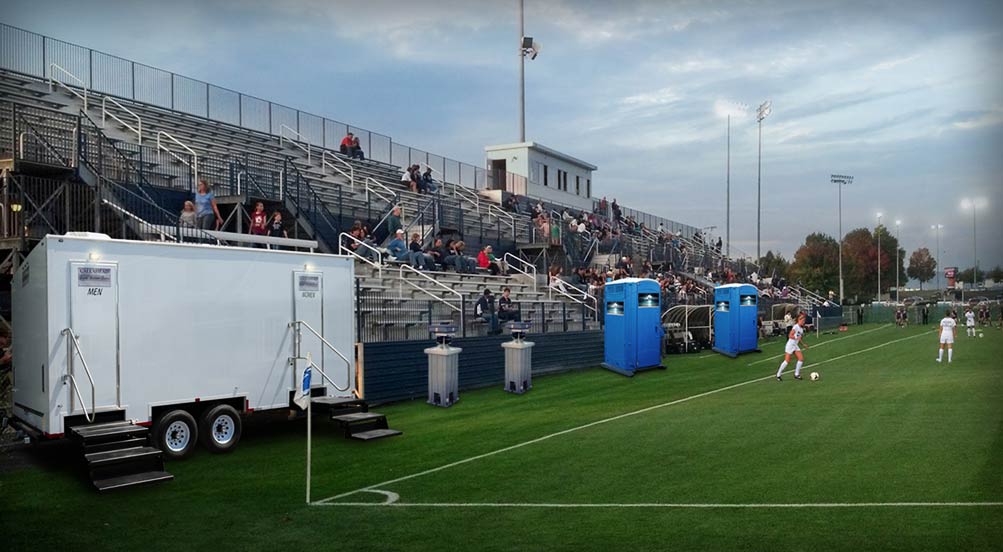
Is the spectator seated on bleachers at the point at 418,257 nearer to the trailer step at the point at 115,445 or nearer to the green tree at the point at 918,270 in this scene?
the trailer step at the point at 115,445

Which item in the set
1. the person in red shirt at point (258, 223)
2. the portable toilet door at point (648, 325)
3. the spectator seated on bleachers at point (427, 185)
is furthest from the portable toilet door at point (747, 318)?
the person in red shirt at point (258, 223)

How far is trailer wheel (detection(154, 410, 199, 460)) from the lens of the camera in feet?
40.5

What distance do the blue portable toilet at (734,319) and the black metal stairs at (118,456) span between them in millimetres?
25052

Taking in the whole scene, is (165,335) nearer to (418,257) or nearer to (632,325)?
(418,257)


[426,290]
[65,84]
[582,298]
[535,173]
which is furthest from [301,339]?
[535,173]

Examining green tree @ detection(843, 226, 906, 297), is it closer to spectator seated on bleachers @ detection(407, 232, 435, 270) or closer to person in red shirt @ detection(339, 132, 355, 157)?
person in red shirt @ detection(339, 132, 355, 157)

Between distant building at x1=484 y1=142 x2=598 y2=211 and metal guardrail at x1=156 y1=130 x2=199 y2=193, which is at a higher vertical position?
distant building at x1=484 y1=142 x2=598 y2=211

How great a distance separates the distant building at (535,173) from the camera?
5000 centimetres

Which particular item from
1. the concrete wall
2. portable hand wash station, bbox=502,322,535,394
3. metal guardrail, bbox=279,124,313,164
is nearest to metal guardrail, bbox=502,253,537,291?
the concrete wall

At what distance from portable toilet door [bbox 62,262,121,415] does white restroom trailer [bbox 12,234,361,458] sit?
0.6 inches

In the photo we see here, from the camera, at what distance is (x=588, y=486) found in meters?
10.4

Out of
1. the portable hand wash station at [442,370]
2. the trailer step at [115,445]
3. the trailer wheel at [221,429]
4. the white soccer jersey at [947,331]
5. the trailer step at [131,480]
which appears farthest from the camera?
the white soccer jersey at [947,331]

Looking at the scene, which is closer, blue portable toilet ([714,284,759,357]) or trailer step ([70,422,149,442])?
trailer step ([70,422,149,442])

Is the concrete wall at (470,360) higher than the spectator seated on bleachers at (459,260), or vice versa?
the spectator seated on bleachers at (459,260)
